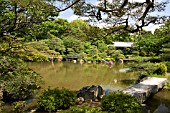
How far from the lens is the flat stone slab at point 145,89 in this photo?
801 centimetres

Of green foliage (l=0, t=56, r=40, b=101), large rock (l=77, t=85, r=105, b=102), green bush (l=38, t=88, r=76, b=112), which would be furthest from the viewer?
large rock (l=77, t=85, r=105, b=102)

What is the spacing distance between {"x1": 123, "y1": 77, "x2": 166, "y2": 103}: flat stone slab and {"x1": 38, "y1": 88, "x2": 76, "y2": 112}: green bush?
207cm

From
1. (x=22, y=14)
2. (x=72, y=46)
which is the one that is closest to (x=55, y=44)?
(x=72, y=46)

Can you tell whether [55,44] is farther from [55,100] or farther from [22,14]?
[22,14]

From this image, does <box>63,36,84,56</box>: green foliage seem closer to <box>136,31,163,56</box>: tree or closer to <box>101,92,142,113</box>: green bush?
<box>136,31,163,56</box>: tree

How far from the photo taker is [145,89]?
28.7ft

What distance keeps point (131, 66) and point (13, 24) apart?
782 cm

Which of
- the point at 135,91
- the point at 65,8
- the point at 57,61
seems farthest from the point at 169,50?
the point at 57,61

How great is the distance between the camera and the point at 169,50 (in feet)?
45.4

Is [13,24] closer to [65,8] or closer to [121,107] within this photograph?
[65,8]

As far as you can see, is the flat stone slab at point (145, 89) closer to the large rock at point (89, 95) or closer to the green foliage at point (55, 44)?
the large rock at point (89, 95)

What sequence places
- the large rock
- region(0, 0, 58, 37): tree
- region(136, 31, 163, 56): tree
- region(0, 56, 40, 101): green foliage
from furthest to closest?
1. region(136, 31, 163, 56): tree
2. the large rock
3. region(0, 56, 40, 101): green foliage
4. region(0, 0, 58, 37): tree

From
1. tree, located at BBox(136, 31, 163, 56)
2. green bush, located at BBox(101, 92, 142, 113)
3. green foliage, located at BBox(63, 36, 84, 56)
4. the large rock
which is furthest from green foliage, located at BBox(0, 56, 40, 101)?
green foliage, located at BBox(63, 36, 84, 56)

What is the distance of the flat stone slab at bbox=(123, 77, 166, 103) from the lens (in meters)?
8.01
